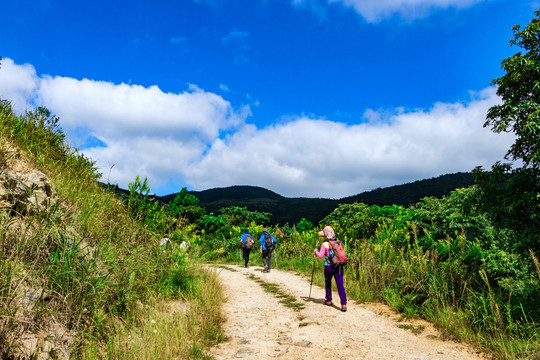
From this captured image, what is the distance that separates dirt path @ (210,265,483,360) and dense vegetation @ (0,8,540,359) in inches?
14.7

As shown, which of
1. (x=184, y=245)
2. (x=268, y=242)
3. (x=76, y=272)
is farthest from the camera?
(x=268, y=242)

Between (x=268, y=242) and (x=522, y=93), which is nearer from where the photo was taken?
(x=522, y=93)

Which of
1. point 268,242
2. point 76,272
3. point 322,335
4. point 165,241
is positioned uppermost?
point 165,241

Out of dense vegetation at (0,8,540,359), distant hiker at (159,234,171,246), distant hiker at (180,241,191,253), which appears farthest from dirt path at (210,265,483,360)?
distant hiker at (159,234,171,246)

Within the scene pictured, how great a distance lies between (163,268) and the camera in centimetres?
621

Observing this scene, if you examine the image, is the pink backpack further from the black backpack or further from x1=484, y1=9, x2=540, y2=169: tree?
the black backpack

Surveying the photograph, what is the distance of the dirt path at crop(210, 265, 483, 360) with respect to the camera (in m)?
4.57

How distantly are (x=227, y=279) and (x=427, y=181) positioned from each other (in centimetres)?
6413

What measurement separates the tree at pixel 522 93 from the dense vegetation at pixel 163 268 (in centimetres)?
2

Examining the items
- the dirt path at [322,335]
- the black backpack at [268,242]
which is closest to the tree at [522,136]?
the dirt path at [322,335]

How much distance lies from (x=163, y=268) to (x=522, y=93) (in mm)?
7435

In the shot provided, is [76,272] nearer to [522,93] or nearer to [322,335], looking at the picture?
[322,335]

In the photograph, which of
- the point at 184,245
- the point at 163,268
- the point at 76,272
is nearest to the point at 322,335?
the point at 163,268

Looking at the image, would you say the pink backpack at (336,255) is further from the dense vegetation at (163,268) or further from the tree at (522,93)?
the tree at (522,93)
